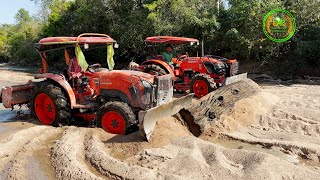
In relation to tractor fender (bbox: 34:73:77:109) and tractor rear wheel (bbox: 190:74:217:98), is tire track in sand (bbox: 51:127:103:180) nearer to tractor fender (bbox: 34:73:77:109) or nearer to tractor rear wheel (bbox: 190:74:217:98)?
tractor fender (bbox: 34:73:77:109)

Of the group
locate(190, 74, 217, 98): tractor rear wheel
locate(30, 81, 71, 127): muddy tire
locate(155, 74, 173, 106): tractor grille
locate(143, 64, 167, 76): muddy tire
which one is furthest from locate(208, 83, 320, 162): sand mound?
locate(143, 64, 167, 76): muddy tire

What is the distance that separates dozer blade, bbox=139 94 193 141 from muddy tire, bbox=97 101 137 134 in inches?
20.6

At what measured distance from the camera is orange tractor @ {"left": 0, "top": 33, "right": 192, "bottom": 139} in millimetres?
5966

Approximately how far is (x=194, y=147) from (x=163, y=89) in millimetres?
1618

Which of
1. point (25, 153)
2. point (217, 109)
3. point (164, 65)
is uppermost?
point (164, 65)

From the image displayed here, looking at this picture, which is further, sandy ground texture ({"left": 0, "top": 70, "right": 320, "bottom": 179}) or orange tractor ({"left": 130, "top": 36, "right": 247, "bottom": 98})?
orange tractor ({"left": 130, "top": 36, "right": 247, "bottom": 98})

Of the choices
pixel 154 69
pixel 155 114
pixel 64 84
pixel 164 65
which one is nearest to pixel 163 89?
pixel 155 114

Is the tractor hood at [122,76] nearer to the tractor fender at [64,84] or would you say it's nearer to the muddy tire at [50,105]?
the tractor fender at [64,84]

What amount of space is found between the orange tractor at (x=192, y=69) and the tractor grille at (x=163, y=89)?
3.41 m

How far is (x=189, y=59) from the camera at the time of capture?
35.0 ft

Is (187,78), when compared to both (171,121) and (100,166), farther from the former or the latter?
(100,166)

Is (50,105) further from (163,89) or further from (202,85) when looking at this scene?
(202,85)

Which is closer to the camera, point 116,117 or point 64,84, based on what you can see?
point 116,117

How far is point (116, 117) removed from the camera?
5961mm
